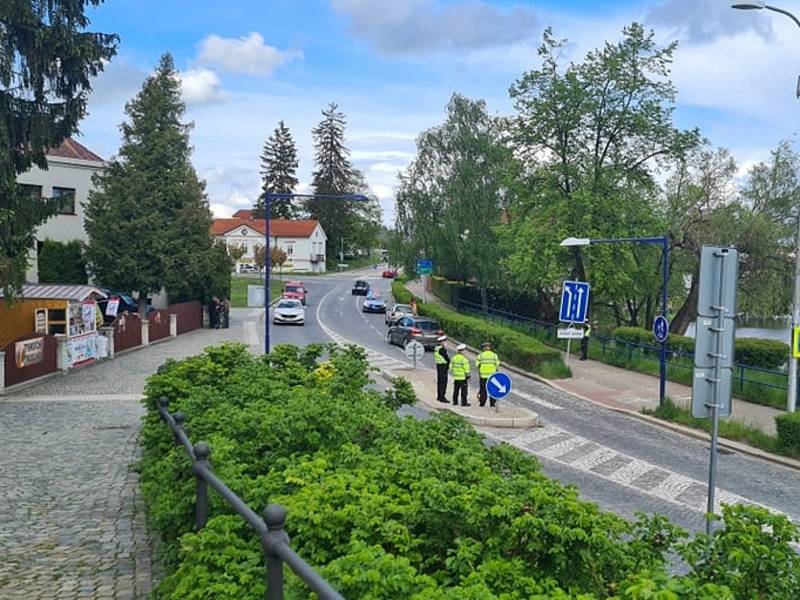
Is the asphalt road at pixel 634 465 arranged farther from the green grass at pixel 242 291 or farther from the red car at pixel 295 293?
the red car at pixel 295 293

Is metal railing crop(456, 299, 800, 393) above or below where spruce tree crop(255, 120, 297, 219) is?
below

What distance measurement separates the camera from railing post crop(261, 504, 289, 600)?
122 inches

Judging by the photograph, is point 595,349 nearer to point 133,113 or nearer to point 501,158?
point 501,158

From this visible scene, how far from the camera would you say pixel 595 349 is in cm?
3266

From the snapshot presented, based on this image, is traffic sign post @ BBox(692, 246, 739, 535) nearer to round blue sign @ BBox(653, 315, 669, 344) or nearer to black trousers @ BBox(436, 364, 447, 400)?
round blue sign @ BBox(653, 315, 669, 344)

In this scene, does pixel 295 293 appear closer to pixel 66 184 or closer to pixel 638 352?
pixel 66 184

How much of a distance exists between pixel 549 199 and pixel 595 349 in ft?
22.3

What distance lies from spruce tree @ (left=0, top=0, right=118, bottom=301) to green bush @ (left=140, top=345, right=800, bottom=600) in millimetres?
18710

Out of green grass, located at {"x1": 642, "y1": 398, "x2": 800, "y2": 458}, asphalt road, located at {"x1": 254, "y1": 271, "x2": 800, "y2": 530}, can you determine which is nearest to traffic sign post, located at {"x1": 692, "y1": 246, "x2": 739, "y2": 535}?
asphalt road, located at {"x1": 254, "y1": 271, "x2": 800, "y2": 530}

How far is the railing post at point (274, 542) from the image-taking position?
10.2ft

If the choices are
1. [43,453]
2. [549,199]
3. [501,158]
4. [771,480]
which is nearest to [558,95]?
[549,199]

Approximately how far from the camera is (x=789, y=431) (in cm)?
1648

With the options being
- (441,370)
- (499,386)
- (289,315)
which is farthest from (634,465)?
(289,315)

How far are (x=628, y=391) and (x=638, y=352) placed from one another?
19.3ft
